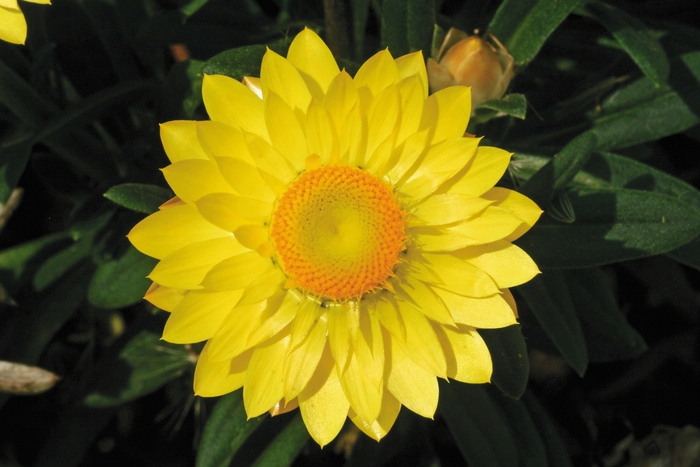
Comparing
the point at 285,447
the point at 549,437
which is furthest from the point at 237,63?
the point at 549,437

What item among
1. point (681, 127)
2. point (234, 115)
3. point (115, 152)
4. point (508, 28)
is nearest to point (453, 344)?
point (234, 115)

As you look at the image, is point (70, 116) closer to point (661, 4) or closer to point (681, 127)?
point (681, 127)

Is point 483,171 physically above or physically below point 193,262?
above

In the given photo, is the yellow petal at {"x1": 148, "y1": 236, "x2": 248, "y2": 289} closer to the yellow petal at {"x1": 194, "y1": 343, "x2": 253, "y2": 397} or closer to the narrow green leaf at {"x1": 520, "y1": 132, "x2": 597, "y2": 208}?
the yellow petal at {"x1": 194, "y1": 343, "x2": 253, "y2": 397}

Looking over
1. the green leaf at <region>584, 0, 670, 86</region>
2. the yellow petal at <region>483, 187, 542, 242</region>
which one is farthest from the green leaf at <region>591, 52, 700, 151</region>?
the yellow petal at <region>483, 187, 542, 242</region>

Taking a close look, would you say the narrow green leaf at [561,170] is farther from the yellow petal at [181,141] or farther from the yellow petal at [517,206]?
the yellow petal at [181,141]

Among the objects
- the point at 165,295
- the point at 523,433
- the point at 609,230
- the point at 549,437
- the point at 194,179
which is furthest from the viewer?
the point at 549,437

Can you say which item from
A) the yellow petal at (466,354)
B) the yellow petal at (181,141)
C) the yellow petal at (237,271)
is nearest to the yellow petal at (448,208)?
the yellow petal at (466,354)

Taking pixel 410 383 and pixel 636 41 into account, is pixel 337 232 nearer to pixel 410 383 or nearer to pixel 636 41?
pixel 410 383
